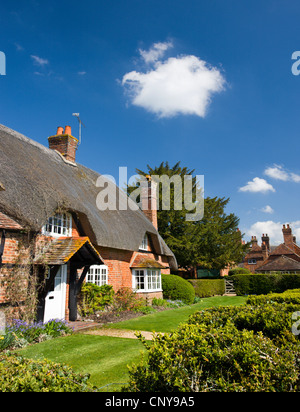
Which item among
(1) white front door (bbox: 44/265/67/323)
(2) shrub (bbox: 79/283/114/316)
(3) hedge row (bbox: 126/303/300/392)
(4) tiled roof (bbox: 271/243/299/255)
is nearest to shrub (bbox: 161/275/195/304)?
(2) shrub (bbox: 79/283/114/316)

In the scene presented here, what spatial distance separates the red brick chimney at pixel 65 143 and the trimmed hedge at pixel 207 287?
14232mm

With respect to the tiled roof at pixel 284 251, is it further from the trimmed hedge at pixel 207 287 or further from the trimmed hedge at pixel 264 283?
the trimmed hedge at pixel 207 287

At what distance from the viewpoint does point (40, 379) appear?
254 cm

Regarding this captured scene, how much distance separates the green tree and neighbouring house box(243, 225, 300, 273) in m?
3.65

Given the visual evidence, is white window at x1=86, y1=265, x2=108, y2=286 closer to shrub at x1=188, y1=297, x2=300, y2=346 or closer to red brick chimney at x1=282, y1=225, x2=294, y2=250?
shrub at x1=188, y1=297, x2=300, y2=346

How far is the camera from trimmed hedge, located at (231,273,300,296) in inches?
900

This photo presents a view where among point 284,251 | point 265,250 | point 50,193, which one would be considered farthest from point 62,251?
Result: point 265,250

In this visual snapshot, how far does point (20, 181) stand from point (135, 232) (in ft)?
25.2

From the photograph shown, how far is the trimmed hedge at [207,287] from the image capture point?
2316 centimetres

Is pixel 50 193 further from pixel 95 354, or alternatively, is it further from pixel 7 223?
pixel 95 354

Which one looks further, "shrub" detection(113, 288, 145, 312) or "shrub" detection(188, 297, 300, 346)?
"shrub" detection(113, 288, 145, 312)

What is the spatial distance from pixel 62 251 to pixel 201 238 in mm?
19965
